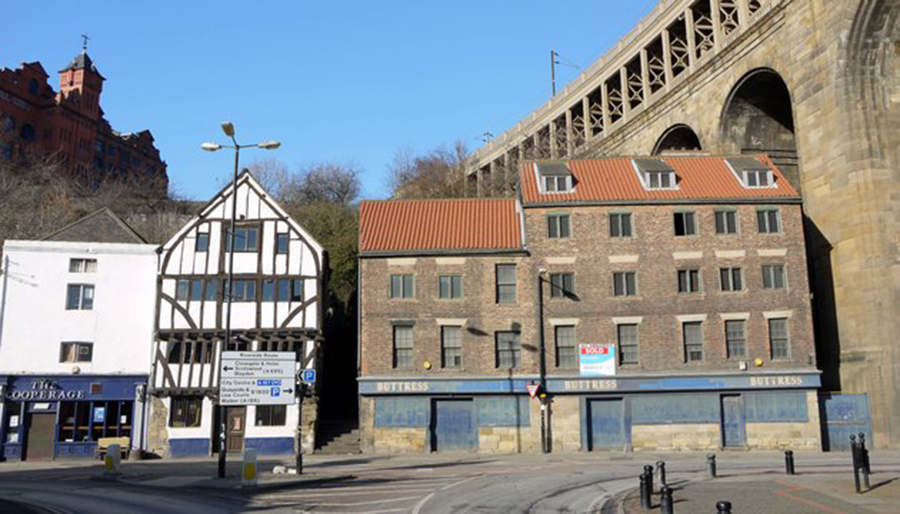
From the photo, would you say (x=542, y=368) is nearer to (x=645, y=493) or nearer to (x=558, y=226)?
(x=558, y=226)

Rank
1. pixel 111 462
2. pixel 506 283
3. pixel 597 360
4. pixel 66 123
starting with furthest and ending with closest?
1. pixel 66 123
2. pixel 506 283
3. pixel 597 360
4. pixel 111 462

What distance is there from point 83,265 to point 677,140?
4234 cm

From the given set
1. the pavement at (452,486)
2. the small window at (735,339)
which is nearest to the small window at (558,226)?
the small window at (735,339)

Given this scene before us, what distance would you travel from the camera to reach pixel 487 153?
76125mm

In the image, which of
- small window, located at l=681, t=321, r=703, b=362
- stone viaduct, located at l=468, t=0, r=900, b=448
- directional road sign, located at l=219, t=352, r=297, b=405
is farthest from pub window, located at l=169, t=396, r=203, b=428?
stone viaduct, located at l=468, t=0, r=900, b=448

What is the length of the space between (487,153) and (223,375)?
5533cm

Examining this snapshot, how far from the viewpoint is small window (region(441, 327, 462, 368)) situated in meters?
34.5

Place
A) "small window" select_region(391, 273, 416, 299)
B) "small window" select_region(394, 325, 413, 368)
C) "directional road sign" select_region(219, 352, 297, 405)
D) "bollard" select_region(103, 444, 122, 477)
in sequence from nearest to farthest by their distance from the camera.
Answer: "directional road sign" select_region(219, 352, 297, 405)
"bollard" select_region(103, 444, 122, 477)
"small window" select_region(394, 325, 413, 368)
"small window" select_region(391, 273, 416, 299)

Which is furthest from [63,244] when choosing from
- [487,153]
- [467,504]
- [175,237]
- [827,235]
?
[487,153]

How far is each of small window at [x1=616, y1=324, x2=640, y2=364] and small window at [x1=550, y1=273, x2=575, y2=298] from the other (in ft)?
9.16

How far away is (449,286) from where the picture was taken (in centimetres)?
3519

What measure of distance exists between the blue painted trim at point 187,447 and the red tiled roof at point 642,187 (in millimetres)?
19065

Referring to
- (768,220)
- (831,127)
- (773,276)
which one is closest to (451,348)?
(773,276)

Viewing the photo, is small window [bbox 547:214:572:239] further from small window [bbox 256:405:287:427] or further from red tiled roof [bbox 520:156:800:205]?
small window [bbox 256:405:287:427]
